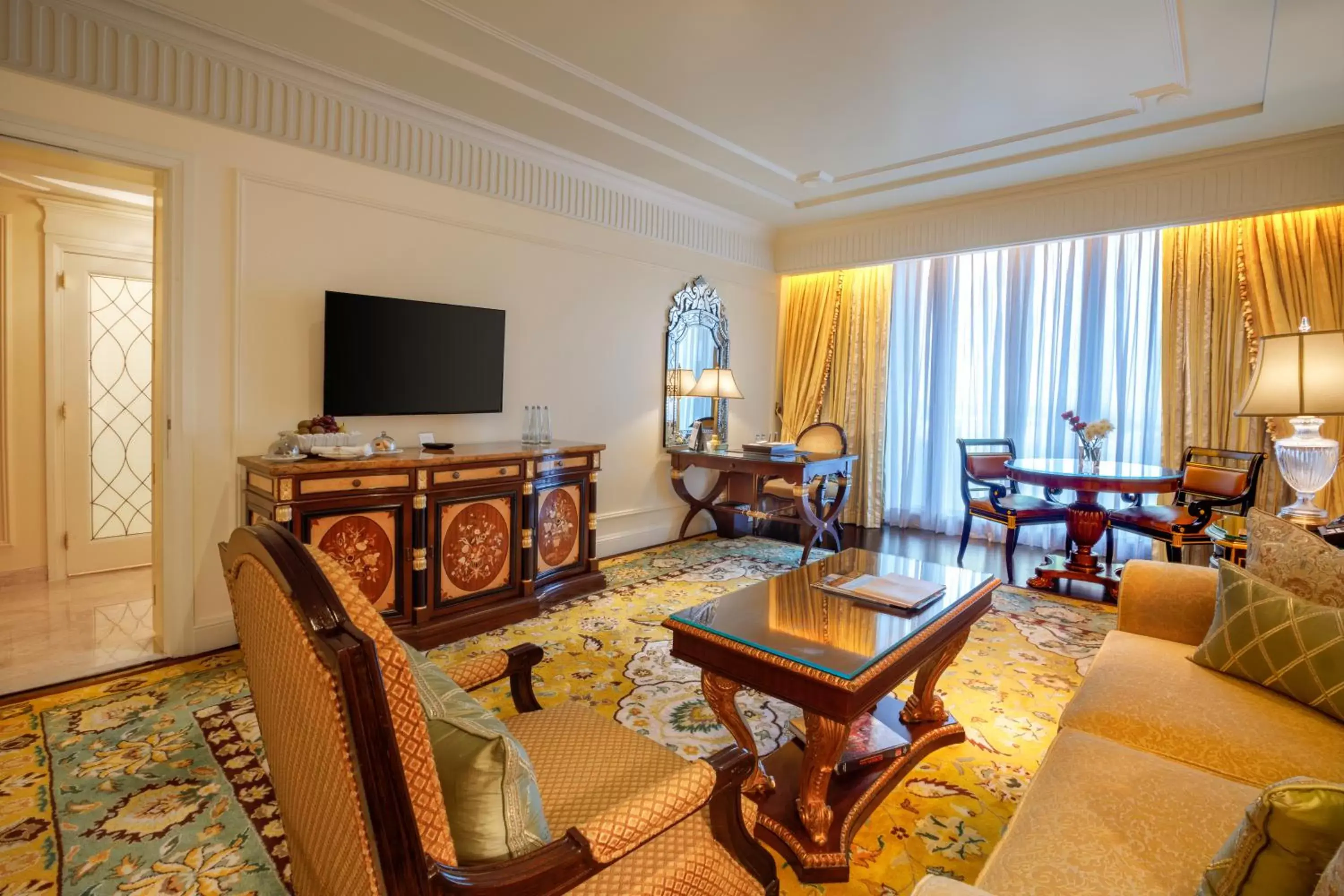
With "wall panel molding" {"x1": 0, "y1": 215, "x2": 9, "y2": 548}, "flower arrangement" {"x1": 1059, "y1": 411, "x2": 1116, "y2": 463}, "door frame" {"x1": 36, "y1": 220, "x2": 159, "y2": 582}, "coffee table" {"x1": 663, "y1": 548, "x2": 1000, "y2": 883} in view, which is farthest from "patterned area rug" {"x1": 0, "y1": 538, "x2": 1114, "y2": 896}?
"wall panel molding" {"x1": 0, "y1": 215, "x2": 9, "y2": 548}

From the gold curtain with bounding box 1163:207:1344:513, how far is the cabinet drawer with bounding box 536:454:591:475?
13.0ft

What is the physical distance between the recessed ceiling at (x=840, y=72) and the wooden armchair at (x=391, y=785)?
9.06ft

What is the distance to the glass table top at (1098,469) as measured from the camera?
3.72 m

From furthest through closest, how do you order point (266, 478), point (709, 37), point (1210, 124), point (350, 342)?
point (1210, 124), point (350, 342), point (709, 37), point (266, 478)

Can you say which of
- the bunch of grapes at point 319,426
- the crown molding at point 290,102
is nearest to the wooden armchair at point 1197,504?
the crown molding at point 290,102

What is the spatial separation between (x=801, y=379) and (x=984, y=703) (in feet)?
13.7

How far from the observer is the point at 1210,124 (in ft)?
12.6

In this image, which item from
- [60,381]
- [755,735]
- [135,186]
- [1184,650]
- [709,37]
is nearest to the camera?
[1184,650]

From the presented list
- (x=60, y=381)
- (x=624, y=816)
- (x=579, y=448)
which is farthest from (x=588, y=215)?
(x=624, y=816)

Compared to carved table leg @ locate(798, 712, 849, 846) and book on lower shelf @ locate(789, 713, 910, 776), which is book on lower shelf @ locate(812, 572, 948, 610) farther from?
carved table leg @ locate(798, 712, 849, 846)

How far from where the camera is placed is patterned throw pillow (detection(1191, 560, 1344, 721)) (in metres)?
1.58

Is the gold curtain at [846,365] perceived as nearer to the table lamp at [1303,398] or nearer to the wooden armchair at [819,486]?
the wooden armchair at [819,486]

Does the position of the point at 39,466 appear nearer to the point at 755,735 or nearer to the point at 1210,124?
the point at 755,735

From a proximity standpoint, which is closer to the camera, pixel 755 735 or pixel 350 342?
pixel 755 735
